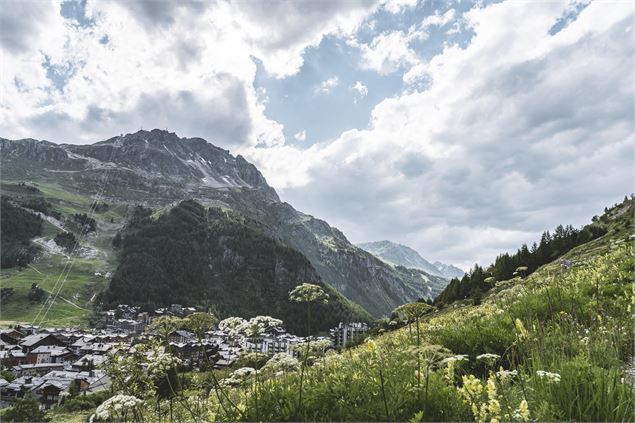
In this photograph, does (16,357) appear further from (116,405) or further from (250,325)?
(250,325)

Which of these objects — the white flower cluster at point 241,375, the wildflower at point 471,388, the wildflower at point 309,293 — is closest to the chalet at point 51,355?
the white flower cluster at point 241,375

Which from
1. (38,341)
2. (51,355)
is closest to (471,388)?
(51,355)

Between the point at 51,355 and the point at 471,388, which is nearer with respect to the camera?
the point at 471,388

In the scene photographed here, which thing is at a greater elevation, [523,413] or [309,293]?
[309,293]

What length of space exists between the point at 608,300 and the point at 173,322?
9.35m

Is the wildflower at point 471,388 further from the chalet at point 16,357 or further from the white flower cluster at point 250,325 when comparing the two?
the chalet at point 16,357

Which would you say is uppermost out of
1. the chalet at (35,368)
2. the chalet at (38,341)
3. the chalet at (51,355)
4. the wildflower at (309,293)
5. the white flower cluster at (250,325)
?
the wildflower at (309,293)

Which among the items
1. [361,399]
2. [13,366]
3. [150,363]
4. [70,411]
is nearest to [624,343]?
[361,399]

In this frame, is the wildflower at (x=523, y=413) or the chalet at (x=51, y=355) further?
the chalet at (x=51, y=355)

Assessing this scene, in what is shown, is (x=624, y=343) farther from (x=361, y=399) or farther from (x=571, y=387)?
(x=361, y=399)

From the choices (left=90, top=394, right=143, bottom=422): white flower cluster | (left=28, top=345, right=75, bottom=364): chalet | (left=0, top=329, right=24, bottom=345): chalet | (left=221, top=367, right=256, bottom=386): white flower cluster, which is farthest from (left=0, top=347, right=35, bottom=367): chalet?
(left=90, top=394, right=143, bottom=422): white flower cluster

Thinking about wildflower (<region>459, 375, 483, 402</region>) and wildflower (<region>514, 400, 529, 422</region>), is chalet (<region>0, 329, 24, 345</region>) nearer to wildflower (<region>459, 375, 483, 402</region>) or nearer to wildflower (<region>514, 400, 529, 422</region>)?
wildflower (<region>459, 375, 483, 402</region>)

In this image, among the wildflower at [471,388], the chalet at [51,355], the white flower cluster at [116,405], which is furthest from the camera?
the chalet at [51,355]

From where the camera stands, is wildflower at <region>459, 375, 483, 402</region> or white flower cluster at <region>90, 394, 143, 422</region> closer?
wildflower at <region>459, 375, 483, 402</region>
